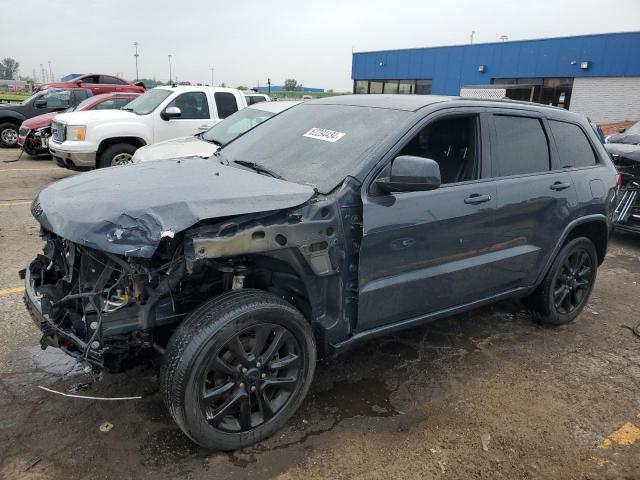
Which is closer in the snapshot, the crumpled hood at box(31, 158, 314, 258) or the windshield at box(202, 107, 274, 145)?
the crumpled hood at box(31, 158, 314, 258)

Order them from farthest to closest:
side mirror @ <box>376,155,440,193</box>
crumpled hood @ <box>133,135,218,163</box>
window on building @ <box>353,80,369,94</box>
Result: window on building @ <box>353,80,369,94</box> < crumpled hood @ <box>133,135,218,163</box> < side mirror @ <box>376,155,440,193</box>

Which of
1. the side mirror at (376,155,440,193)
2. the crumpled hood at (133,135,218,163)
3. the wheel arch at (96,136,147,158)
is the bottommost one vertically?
the wheel arch at (96,136,147,158)

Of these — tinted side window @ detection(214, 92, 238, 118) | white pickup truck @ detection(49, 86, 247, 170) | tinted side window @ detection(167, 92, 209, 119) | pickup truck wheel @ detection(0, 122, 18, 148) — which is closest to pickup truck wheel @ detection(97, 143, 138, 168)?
white pickup truck @ detection(49, 86, 247, 170)

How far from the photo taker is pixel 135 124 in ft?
30.0

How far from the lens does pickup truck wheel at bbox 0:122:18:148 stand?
14383 millimetres

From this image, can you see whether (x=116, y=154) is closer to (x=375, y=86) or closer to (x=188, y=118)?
(x=188, y=118)

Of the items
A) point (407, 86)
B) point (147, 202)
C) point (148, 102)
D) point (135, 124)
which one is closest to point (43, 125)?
point (148, 102)

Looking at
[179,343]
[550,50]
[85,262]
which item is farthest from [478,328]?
[550,50]

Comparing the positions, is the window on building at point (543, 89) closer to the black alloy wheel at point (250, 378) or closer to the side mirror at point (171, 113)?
the side mirror at point (171, 113)

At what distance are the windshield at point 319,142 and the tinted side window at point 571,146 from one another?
157 centimetres

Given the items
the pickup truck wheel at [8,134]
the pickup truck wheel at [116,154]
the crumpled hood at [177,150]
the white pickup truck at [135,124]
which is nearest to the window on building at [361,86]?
the pickup truck wheel at [8,134]

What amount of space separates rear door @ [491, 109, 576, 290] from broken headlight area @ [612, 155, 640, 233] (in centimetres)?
342

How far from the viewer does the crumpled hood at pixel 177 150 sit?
21.7 ft

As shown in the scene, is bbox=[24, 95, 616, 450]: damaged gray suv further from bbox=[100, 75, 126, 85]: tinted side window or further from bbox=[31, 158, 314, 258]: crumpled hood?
bbox=[100, 75, 126, 85]: tinted side window
